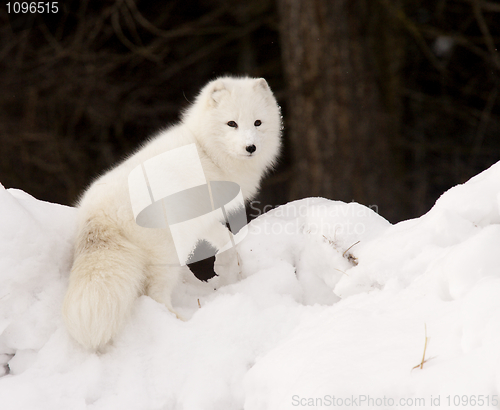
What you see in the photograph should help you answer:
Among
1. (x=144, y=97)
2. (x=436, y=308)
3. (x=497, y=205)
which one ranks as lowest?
(x=144, y=97)

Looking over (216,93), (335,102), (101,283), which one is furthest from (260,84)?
(335,102)

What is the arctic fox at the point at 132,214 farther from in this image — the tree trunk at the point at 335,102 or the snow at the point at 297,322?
the tree trunk at the point at 335,102

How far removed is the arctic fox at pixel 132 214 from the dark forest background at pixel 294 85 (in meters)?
1.94

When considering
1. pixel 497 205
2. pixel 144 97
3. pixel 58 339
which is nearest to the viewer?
pixel 497 205

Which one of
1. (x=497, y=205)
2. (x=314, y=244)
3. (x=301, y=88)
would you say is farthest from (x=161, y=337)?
(x=301, y=88)

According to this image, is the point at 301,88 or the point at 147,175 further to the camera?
the point at 301,88

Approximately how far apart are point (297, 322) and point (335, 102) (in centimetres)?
355

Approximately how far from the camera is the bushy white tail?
6.27ft

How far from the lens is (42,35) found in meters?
6.66

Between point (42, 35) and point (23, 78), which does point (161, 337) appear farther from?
point (42, 35)

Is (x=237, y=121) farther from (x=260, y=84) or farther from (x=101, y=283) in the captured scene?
(x=101, y=283)

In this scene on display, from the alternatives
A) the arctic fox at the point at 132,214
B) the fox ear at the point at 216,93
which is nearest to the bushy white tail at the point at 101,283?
the arctic fox at the point at 132,214

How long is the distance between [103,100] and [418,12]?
443 centimetres

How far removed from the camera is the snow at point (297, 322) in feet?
4.51
